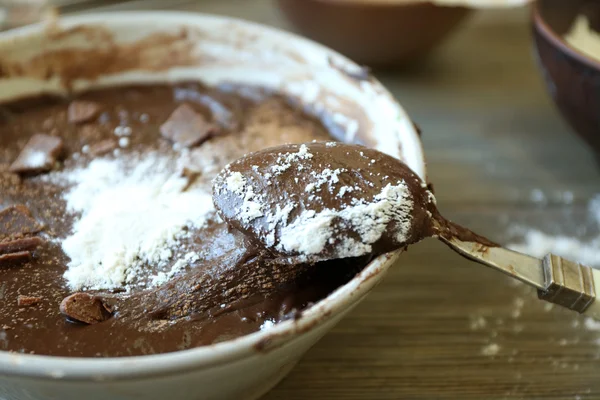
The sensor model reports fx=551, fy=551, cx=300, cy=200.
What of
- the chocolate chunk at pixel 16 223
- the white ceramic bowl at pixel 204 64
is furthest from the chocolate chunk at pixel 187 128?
the chocolate chunk at pixel 16 223

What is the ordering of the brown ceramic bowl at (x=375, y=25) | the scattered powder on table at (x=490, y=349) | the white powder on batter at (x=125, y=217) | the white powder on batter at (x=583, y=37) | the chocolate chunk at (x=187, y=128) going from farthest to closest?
the brown ceramic bowl at (x=375, y=25)
the white powder on batter at (x=583, y=37)
the chocolate chunk at (x=187, y=128)
the scattered powder on table at (x=490, y=349)
the white powder on batter at (x=125, y=217)

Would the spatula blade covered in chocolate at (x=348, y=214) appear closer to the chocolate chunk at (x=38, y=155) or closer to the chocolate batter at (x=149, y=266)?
the chocolate batter at (x=149, y=266)

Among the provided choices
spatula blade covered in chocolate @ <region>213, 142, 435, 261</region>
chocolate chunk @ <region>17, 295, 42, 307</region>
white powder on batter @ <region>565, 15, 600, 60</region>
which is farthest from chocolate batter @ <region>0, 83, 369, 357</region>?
white powder on batter @ <region>565, 15, 600, 60</region>

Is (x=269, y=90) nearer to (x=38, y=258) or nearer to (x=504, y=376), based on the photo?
(x=38, y=258)

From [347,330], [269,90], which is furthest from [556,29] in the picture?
[347,330]

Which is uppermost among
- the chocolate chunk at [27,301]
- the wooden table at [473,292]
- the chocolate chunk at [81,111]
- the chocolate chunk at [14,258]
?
the chocolate chunk at [81,111]

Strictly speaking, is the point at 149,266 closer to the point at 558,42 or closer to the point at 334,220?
the point at 334,220

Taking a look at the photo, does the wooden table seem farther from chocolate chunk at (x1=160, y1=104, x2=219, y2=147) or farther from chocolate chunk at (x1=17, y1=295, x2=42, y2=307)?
chocolate chunk at (x1=160, y1=104, x2=219, y2=147)
